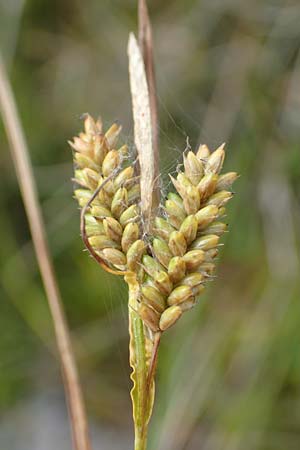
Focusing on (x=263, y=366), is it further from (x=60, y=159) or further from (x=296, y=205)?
(x=60, y=159)

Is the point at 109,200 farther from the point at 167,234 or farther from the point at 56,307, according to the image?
the point at 56,307

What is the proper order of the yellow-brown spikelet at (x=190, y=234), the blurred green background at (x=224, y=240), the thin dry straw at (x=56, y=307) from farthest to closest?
1. the blurred green background at (x=224, y=240)
2. the thin dry straw at (x=56, y=307)
3. the yellow-brown spikelet at (x=190, y=234)

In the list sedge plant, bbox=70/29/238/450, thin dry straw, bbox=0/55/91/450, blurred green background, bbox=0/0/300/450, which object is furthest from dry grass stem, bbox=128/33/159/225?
blurred green background, bbox=0/0/300/450

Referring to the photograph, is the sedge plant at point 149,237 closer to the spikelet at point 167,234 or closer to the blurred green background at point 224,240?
the spikelet at point 167,234

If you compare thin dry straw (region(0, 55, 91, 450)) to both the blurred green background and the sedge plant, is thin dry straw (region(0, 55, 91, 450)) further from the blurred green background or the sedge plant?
the blurred green background

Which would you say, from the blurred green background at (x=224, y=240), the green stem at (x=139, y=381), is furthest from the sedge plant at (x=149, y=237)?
the blurred green background at (x=224, y=240)
